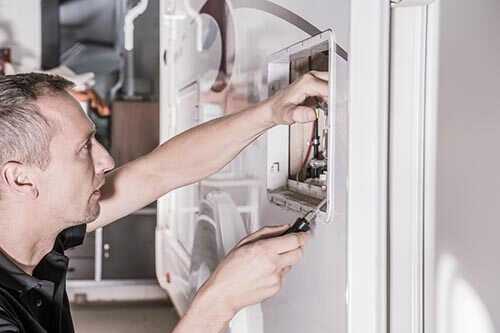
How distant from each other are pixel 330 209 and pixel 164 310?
3695 millimetres

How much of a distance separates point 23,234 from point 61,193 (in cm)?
14

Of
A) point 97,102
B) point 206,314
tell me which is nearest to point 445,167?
point 206,314

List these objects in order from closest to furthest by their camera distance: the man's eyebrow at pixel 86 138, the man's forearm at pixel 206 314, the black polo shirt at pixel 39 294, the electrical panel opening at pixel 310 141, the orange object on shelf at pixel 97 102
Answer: the electrical panel opening at pixel 310 141 < the man's forearm at pixel 206 314 < the black polo shirt at pixel 39 294 < the man's eyebrow at pixel 86 138 < the orange object on shelf at pixel 97 102

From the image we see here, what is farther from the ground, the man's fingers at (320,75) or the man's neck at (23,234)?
the man's fingers at (320,75)

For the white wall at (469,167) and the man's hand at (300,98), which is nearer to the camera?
the white wall at (469,167)

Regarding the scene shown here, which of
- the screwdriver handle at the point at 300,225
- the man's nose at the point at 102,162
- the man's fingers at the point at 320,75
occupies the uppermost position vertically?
the man's fingers at the point at 320,75

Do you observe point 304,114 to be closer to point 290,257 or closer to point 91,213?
point 290,257

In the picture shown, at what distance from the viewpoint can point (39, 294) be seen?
1.51 m

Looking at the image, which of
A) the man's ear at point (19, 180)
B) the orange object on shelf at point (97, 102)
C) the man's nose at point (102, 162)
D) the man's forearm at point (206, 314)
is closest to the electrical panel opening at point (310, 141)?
the man's forearm at point (206, 314)

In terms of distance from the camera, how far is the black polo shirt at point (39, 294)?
133 cm

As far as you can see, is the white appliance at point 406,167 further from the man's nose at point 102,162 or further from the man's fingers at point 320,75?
the man's nose at point 102,162

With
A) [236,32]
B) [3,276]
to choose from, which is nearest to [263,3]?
[236,32]

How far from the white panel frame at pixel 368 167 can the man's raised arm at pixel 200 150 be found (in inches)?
6.3

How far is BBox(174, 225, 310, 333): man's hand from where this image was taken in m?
1.12
